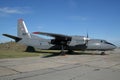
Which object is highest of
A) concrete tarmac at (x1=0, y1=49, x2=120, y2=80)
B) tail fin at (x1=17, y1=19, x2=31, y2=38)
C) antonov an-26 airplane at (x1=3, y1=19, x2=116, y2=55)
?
tail fin at (x1=17, y1=19, x2=31, y2=38)

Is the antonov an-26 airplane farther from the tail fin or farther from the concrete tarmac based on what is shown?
the concrete tarmac

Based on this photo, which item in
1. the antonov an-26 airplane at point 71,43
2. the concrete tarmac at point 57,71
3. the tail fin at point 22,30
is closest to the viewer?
the concrete tarmac at point 57,71

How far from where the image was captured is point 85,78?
8.68 m

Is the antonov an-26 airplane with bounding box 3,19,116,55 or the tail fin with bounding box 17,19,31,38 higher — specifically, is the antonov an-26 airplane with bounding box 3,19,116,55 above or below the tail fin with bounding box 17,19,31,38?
below

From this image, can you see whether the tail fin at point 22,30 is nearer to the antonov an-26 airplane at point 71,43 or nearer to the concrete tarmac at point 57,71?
the antonov an-26 airplane at point 71,43

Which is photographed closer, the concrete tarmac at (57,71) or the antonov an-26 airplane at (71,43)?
the concrete tarmac at (57,71)

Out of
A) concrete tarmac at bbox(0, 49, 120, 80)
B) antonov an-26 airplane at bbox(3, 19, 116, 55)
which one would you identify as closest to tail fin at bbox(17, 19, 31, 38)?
antonov an-26 airplane at bbox(3, 19, 116, 55)

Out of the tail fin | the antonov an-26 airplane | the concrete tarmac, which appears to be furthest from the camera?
the tail fin

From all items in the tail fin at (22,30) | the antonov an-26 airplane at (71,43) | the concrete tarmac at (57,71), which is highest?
the tail fin at (22,30)

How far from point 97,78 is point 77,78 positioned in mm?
1125

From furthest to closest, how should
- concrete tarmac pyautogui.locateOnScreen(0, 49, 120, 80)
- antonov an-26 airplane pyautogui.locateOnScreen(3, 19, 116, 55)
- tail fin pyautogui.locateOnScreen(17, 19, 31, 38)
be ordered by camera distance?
tail fin pyautogui.locateOnScreen(17, 19, 31, 38) → antonov an-26 airplane pyautogui.locateOnScreen(3, 19, 116, 55) → concrete tarmac pyautogui.locateOnScreen(0, 49, 120, 80)

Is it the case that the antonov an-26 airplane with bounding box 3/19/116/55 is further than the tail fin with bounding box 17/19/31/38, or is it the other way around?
the tail fin with bounding box 17/19/31/38

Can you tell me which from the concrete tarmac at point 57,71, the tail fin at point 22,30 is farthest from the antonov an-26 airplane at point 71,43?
the concrete tarmac at point 57,71

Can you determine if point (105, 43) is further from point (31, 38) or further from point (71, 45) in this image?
point (31, 38)
